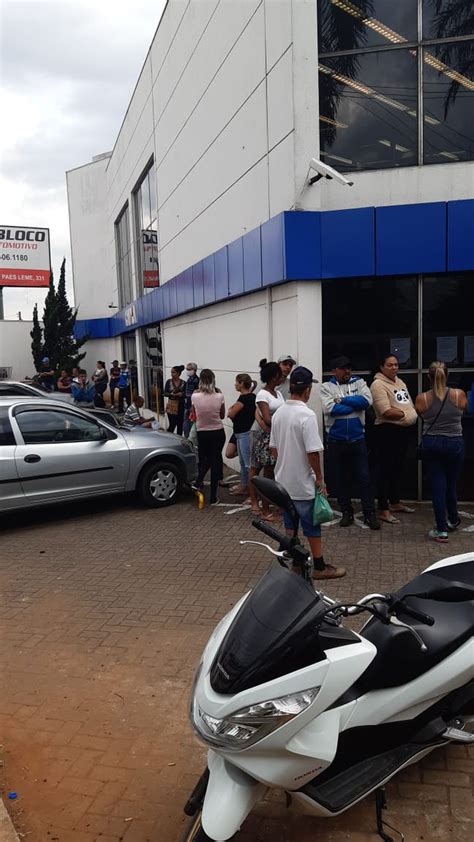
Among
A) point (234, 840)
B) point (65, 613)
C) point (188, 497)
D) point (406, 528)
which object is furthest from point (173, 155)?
point (234, 840)

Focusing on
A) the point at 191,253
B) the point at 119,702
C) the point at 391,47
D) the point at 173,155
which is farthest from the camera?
the point at 173,155

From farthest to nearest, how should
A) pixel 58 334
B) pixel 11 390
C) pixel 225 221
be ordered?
pixel 58 334 < pixel 11 390 < pixel 225 221

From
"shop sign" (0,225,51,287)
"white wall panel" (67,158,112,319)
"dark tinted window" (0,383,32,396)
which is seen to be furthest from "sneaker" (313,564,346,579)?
"shop sign" (0,225,51,287)

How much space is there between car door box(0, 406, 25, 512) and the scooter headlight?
18.2ft

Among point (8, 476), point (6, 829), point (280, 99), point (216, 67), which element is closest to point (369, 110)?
point (280, 99)

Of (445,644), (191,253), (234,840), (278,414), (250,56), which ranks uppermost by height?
(250,56)

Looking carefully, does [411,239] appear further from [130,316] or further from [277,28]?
[130,316]

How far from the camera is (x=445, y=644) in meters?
2.64

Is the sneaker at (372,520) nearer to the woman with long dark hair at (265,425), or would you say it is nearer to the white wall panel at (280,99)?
the woman with long dark hair at (265,425)

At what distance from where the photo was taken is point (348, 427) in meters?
6.66

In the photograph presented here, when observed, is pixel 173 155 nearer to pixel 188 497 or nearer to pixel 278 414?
pixel 188 497

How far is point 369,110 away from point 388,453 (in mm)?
4291

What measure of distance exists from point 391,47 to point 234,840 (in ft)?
27.1

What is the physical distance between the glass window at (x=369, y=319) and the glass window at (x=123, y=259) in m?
16.8
